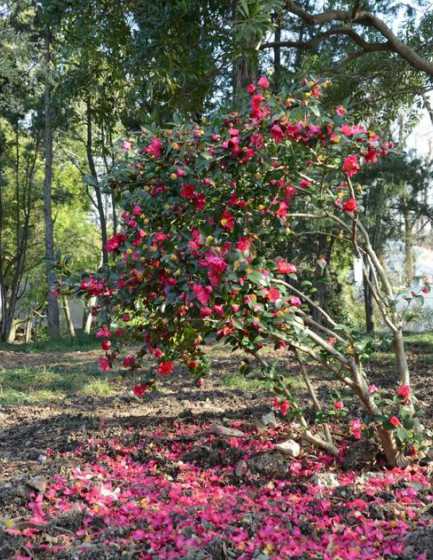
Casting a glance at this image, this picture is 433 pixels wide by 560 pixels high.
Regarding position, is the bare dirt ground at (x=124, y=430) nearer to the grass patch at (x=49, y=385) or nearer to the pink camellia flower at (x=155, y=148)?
the grass patch at (x=49, y=385)

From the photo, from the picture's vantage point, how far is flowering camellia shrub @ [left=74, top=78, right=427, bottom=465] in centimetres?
276

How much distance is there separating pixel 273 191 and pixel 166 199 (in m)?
0.57

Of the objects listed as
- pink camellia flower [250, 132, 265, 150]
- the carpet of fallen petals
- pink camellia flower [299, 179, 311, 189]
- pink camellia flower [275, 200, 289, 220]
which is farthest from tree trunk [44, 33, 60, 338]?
pink camellia flower [250, 132, 265, 150]

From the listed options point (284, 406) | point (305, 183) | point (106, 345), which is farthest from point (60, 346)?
point (305, 183)

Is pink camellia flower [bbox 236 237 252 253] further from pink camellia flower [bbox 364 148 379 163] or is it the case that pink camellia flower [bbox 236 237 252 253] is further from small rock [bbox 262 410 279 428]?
small rock [bbox 262 410 279 428]

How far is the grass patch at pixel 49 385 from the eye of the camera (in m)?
5.31

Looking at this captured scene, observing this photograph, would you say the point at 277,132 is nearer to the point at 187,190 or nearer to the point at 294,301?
the point at 187,190

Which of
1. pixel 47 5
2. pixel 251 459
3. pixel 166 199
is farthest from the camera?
pixel 47 5

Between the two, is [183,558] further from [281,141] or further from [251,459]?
[281,141]

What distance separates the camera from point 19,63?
11.9m

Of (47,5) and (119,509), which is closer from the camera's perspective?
(119,509)

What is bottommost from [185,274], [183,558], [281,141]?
[183,558]

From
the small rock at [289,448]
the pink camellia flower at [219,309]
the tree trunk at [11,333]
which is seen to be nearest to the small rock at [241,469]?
the small rock at [289,448]

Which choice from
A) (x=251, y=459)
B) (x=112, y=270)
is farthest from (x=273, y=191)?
(x=251, y=459)
